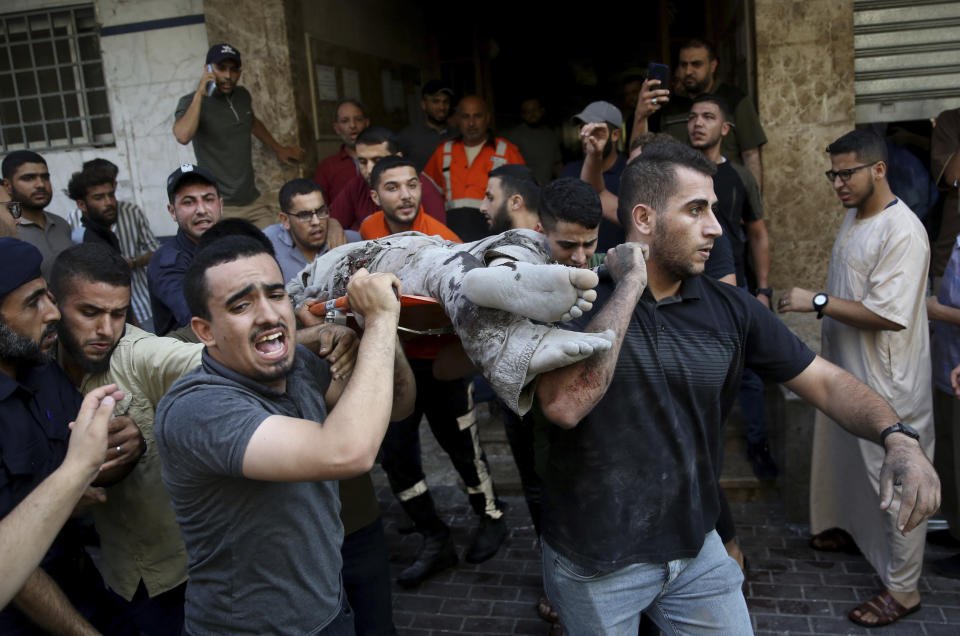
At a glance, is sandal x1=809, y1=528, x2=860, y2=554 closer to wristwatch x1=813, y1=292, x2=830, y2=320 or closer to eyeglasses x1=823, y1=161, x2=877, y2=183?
wristwatch x1=813, y1=292, x2=830, y2=320

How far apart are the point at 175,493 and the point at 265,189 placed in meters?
4.98

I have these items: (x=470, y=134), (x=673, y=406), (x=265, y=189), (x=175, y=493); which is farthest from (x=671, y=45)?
(x=175, y=493)

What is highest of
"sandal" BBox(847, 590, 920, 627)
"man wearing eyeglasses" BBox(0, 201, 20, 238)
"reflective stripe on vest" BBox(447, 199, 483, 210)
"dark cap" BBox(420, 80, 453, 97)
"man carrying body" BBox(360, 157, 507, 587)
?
"dark cap" BBox(420, 80, 453, 97)

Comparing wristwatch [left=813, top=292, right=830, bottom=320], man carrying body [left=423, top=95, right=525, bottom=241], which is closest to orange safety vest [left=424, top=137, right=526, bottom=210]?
man carrying body [left=423, top=95, right=525, bottom=241]

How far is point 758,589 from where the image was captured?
4102 mm

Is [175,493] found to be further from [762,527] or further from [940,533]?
[940,533]

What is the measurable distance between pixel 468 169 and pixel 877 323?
3202mm

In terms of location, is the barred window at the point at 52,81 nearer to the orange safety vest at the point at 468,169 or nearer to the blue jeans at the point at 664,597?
the orange safety vest at the point at 468,169

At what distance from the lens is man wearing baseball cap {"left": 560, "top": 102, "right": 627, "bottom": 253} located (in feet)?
14.2

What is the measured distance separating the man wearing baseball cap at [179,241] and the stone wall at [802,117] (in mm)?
4191

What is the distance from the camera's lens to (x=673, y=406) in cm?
243

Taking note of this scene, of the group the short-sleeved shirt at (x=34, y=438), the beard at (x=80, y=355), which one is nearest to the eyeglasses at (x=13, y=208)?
the beard at (x=80, y=355)

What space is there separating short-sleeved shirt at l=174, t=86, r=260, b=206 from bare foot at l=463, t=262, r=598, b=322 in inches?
177

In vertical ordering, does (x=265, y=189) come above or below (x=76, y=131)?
below
